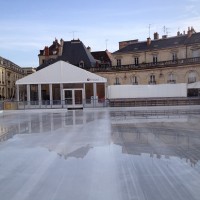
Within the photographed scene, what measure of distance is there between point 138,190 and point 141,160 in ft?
7.11

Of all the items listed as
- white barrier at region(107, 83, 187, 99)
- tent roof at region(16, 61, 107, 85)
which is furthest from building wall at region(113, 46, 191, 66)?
tent roof at region(16, 61, 107, 85)

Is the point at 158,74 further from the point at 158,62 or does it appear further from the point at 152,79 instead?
the point at 158,62

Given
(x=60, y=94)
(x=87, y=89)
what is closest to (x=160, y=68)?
(x=87, y=89)

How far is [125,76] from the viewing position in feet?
137

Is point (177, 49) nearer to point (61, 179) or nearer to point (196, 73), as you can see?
point (196, 73)

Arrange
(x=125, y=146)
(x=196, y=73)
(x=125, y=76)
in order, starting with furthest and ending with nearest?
(x=125, y=76)
(x=196, y=73)
(x=125, y=146)

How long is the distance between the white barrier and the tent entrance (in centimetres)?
345

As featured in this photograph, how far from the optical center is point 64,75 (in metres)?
28.8

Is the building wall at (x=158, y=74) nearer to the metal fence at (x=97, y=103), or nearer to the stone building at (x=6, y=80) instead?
the metal fence at (x=97, y=103)

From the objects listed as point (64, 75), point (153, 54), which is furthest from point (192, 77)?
point (64, 75)

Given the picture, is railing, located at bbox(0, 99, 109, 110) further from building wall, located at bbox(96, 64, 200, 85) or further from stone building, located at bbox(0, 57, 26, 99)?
stone building, located at bbox(0, 57, 26, 99)

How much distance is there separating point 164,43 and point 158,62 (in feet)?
15.3

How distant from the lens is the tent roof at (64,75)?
94.2 feet

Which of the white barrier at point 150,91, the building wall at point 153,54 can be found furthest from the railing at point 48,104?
the building wall at point 153,54
